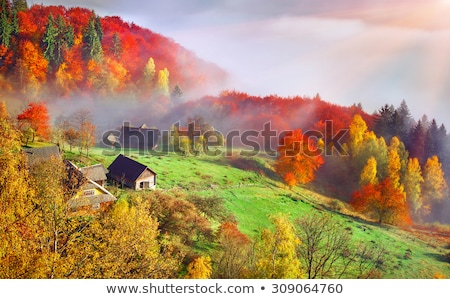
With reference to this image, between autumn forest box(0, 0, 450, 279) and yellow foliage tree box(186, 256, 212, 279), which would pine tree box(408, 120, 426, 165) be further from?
yellow foliage tree box(186, 256, 212, 279)

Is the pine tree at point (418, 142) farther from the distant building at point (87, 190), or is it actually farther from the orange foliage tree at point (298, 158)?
the distant building at point (87, 190)

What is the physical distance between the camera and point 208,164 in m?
7.74

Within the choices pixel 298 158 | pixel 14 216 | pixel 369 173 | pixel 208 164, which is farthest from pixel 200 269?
pixel 369 173

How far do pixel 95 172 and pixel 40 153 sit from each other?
3.22 feet

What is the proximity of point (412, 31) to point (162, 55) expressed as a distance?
15.3ft

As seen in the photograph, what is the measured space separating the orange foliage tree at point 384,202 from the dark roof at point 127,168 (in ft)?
12.8

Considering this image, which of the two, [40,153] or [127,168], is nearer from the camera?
[40,153]

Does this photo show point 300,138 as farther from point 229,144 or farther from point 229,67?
point 229,67

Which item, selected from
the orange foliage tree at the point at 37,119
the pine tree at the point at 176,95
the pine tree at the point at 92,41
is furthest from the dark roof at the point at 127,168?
the pine tree at the point at 92,41

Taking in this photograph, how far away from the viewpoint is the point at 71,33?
26.2 ft

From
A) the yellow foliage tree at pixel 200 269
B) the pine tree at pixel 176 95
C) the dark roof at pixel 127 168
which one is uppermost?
the pine tree at pixel 176 95

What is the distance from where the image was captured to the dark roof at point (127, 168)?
24.3ft

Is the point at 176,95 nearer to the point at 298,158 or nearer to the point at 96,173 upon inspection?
the point at 96,173

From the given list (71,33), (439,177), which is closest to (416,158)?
(439,177)
